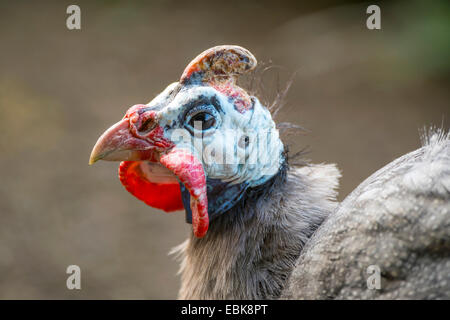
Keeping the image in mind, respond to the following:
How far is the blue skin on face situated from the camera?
1.78 metres

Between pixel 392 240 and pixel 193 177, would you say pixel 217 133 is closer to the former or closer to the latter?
pixel 193 177

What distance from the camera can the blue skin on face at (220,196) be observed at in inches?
70.2

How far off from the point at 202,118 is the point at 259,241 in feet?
1.50

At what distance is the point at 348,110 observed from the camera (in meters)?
5.39

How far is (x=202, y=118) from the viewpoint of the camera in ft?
5.72

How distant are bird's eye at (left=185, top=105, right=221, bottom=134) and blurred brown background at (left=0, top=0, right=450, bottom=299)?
2.31m

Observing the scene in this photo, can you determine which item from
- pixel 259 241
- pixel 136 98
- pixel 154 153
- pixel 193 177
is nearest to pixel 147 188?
pixel 154 153

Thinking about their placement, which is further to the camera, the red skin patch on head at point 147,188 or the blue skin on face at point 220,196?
the red skin patch on head at point 147,188

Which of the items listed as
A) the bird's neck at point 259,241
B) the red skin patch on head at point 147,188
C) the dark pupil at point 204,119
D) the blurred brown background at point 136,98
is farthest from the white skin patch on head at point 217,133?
the blurred brown background at point 136,98

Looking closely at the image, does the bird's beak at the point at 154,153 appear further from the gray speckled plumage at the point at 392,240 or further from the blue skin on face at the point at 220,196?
the gray speckled plumage at the point at 392,240

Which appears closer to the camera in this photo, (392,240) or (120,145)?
(392,240)

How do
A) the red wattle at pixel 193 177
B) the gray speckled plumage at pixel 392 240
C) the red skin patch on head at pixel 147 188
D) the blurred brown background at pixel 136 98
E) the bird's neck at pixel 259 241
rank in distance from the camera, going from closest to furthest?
the gray speckled plumage at pixel 392 240 → the red wattle at pixel 193 177 → the bird's neck at pixel 259 241 → the red skin patch on head at pixel 147 188 → the blurred brown background at pixel 136 98

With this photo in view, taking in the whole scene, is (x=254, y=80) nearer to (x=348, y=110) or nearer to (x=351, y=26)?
(x=348, y=110)

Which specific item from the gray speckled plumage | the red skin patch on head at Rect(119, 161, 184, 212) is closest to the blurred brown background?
the red skin patch on head at Rect(119, 161, 184, 212)
